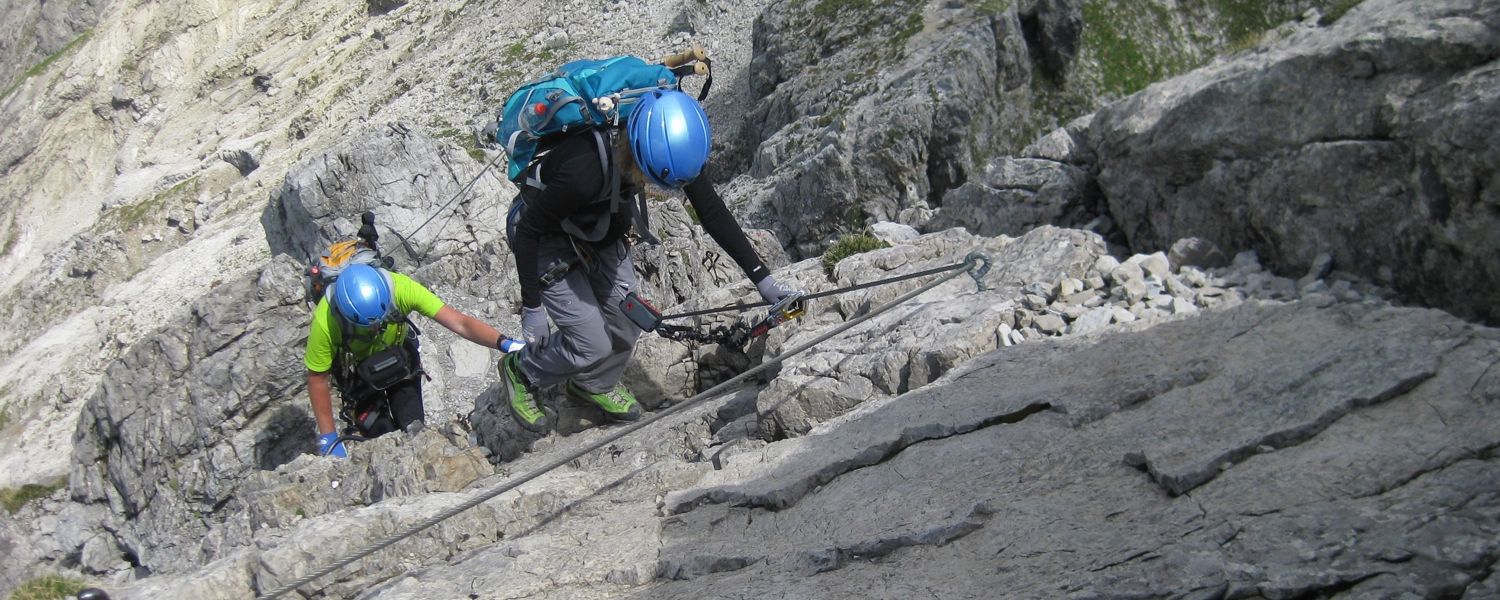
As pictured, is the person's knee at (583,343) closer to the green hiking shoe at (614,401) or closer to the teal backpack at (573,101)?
the green hiking shoe at (614,401)

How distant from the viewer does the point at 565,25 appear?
36000 millimetres

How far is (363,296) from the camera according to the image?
9797 mm

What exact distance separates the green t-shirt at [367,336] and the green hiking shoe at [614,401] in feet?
5.49

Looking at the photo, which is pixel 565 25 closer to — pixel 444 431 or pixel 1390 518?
pixel 444 431

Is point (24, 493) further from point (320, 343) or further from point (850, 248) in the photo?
point (850, 248)

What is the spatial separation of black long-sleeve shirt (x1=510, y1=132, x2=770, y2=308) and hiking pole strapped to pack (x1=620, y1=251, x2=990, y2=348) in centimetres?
36

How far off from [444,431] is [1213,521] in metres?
7.62

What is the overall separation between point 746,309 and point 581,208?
173cm

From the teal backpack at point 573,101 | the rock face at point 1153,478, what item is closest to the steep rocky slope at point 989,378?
the rock face at point 1153,478

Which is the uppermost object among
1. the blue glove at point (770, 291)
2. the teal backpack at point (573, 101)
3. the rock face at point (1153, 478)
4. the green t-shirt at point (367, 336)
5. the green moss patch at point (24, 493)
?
the teal backpack at point (573, 101)

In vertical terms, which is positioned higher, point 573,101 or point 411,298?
point 573,101

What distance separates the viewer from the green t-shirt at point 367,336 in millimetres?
10078

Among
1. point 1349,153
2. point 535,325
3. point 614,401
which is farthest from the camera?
point 614,401

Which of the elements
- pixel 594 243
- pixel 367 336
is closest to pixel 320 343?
pixel 367 336
